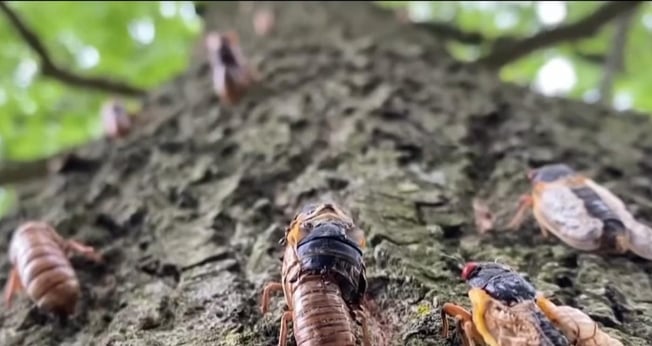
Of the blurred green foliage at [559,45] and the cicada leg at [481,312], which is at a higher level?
the blurred green foliage at [559,45]

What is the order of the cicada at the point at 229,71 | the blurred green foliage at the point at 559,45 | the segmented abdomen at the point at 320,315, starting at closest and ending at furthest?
1. the segmented abdomen at the point at 320,315
2. the cicada at the point at 229,71
3. the blurred green foliage at the point at 559,45

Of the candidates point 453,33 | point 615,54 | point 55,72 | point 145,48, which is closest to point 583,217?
point 615,54

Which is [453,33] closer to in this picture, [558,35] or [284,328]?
[558,35]

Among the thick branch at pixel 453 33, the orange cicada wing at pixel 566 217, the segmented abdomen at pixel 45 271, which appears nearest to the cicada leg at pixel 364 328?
the orange cicada wing at pixel 566 217

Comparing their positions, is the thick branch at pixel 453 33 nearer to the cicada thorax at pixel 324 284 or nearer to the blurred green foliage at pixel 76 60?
the blurred green foliage at pixel 76 60

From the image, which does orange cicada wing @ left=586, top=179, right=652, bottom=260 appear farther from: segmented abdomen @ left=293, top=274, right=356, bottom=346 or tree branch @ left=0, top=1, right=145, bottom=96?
tree branch @ left=0, top=1, right=145, bottom=96

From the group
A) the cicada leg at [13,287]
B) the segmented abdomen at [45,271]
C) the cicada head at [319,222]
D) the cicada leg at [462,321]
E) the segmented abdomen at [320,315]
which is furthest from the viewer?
the cicada leg at [13,287]
